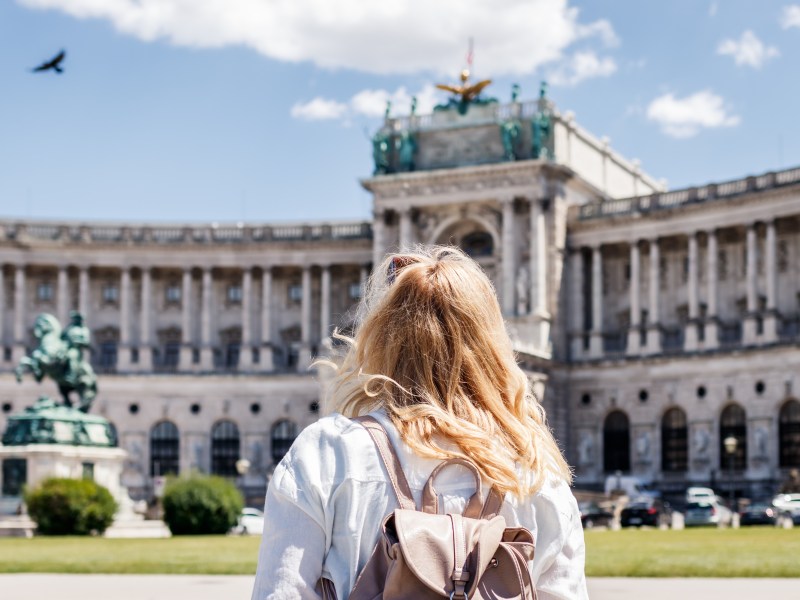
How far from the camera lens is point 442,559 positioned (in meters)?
4.74

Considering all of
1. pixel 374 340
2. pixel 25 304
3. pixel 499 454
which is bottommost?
pixel 499 454

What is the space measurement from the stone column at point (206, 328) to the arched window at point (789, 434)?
40.4m

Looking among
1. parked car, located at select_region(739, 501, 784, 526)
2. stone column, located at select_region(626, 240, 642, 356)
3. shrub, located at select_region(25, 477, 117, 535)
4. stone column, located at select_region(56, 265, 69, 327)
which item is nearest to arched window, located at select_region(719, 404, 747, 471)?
stone column, located at select_region(626, 240, 642, 356)

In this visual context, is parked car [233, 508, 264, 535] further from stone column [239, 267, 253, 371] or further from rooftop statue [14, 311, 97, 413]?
stone column [239, 267, 253, 371]

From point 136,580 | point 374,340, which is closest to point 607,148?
point 136,580

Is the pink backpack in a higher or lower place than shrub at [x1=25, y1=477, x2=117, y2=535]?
higher

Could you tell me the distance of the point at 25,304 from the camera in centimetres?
9844

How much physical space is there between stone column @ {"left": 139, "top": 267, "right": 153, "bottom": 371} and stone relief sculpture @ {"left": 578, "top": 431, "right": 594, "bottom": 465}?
31395 mm

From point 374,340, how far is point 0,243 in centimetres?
9594

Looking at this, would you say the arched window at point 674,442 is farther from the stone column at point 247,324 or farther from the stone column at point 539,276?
the stone column at point 247,324

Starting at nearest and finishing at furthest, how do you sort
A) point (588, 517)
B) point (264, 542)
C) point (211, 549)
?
point (264, 542) < point (211, 549) < point (588, 517)

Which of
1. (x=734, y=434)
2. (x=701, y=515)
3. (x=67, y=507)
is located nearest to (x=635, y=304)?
(x=734, y=434)

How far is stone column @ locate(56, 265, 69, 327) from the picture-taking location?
98312mm

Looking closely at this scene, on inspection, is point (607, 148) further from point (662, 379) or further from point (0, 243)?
point (0, 243)
